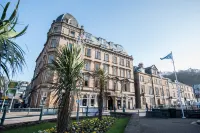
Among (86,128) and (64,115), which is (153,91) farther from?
(64,115)

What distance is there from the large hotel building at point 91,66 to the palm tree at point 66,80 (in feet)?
54.3

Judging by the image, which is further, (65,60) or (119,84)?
(119,84)

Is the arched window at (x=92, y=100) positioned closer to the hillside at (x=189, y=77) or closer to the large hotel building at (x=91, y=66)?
the large hotel building at (x=91, y=66)

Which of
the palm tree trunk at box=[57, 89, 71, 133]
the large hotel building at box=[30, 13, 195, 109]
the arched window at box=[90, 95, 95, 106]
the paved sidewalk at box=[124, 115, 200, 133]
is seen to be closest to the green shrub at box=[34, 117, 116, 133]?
the palm tree trunk at box=[57, 89, 71, 133]

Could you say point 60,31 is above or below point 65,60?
above

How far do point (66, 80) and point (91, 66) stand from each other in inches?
888

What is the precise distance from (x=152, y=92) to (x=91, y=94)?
24.7 metres

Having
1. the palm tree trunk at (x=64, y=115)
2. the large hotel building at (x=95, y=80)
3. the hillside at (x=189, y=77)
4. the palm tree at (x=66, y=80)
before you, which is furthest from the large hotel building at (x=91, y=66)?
the hillside at (x=189, y=77)

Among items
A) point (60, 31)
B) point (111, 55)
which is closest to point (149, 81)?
point (111, 55)

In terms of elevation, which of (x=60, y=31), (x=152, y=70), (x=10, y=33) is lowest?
(x=10, y=33)

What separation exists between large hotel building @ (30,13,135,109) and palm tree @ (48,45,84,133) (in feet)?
54.3

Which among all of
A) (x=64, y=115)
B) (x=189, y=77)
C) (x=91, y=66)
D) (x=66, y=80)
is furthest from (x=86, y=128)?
(x=189, y=77)

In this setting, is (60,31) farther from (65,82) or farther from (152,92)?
(152,92)

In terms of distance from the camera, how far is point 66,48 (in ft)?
18.7
